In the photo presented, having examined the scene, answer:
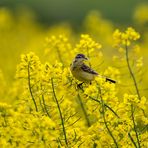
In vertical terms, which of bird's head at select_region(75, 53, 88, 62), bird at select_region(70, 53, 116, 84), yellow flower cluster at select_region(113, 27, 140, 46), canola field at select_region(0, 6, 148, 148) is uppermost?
yellow flower cluster at select_region(113, 27, 140, 46)

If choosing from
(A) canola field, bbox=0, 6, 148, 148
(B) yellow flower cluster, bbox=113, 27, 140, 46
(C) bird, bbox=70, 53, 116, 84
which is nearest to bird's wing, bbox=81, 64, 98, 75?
(C) bird, bbox=70, 53, 116, 84

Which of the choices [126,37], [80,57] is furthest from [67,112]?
[126,37]

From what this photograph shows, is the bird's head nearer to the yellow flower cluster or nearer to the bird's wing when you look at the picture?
the bird's wing

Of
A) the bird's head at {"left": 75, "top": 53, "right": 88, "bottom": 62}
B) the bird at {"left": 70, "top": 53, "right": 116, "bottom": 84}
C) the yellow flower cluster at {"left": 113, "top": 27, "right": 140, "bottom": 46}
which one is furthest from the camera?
the yellow flower cluster at {"left": 113, "top": 27, "right": 140, "bottom": 46}

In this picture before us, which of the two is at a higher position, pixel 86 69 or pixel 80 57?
pixel 80 57

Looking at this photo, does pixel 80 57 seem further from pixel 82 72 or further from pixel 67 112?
pixel 67 112

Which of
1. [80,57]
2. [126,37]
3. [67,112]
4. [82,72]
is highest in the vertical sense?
[126,37]

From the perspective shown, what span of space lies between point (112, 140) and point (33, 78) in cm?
86

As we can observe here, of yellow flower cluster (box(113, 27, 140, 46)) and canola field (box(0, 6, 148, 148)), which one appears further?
yellow flower cluster (box(113, 27, 140, 46))

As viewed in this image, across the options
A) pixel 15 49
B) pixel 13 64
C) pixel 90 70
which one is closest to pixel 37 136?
pixel 90 70

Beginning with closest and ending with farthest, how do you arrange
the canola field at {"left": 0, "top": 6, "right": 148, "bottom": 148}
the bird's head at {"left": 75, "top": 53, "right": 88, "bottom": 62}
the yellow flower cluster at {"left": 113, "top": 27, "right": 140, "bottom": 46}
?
the canola field at {"left": 0, "top": 6, "right": 148, "bottom": 148} → the bird's head at {"left": 75, "top": 53, "right": 88, "bottom": 62} → the yellow flower cluster at {"left": 113, "top": 27, "right": 140, "bottom": 46}

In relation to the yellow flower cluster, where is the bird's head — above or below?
below

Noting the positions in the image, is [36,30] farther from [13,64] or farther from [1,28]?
[13,64]

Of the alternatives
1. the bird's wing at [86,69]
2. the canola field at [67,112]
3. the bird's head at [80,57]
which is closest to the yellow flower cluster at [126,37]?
the canola field at [67,112]
